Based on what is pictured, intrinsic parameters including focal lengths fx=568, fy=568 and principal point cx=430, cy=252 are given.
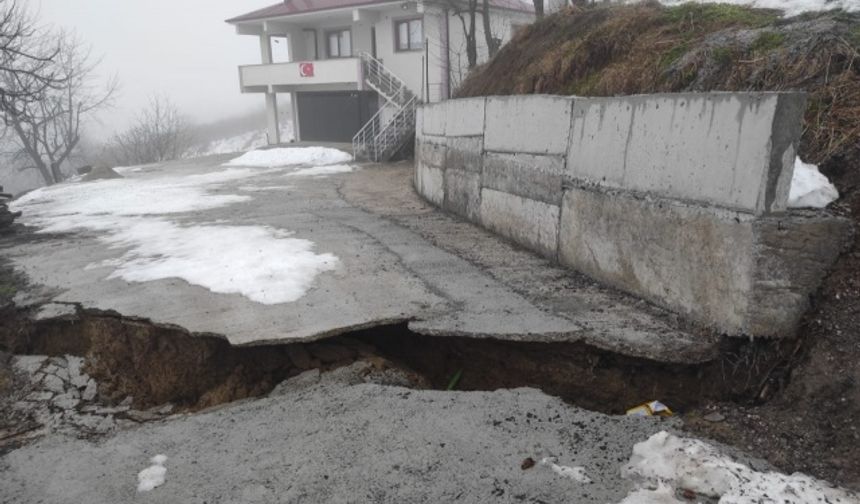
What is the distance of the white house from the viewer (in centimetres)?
1967

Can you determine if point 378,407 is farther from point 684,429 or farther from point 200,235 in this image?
point 200,235

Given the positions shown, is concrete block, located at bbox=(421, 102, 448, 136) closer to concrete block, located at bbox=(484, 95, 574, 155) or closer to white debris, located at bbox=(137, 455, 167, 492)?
concrete block, located at bbox=(484, 95, 574, 155)

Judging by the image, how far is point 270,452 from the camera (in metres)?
2.83

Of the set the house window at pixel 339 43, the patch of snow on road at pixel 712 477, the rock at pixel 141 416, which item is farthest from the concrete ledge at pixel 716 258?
the house window at pixel 339 43

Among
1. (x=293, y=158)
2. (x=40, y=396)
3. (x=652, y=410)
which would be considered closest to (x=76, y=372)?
(x=40, y=396)

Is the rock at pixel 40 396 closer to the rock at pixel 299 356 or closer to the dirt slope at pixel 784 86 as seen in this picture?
the rock at pixel 299 356

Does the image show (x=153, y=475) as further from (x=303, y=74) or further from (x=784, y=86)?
(x=303, y=74)

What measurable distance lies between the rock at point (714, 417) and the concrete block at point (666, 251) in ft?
2.27

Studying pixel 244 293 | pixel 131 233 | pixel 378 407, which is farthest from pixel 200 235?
pixel 378 407

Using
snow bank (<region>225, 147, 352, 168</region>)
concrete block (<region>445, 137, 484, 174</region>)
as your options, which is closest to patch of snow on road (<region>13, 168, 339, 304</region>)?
concrete block (<region>445, 137, 484, 174</region>)

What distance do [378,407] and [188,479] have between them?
101cm

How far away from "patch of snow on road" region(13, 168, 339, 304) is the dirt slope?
3391mm

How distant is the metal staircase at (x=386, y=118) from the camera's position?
17.5 metres

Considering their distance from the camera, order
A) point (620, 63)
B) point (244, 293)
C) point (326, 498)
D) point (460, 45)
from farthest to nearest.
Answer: point (460, 45)
point (620, 63)
point (244, 293)
point (326, 498)
